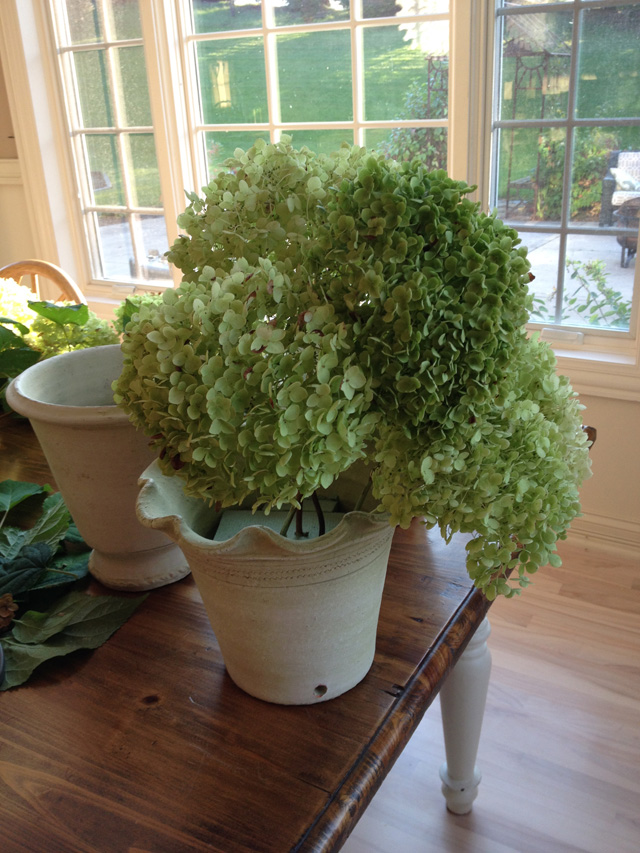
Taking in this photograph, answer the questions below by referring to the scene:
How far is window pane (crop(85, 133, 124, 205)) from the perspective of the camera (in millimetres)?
3197

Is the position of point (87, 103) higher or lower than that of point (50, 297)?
higher

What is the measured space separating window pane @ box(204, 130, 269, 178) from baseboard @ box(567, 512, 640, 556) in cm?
175

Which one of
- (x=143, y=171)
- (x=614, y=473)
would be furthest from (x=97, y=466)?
(x=143, y=171)

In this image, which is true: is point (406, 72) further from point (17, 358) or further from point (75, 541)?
point (75, 541)

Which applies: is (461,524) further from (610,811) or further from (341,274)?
(610,811)

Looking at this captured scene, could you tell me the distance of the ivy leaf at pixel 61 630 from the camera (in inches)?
27.2

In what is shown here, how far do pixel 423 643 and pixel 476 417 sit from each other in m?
0.29

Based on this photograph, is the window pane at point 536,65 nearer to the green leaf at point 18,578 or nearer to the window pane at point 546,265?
the window pane at point 546,265

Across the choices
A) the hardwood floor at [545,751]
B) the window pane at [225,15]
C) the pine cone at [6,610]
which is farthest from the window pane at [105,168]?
the pine cone at [6,610]

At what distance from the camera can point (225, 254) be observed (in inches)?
21.6

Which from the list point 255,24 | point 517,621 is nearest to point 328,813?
point 517,621

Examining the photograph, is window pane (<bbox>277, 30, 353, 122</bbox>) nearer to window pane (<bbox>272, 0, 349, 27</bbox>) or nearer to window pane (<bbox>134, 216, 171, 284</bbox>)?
window pane (<bbox>272, 0, 349, 27</bbox>)

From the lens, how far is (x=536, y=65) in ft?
6.80

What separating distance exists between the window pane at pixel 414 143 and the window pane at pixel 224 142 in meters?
0.48
